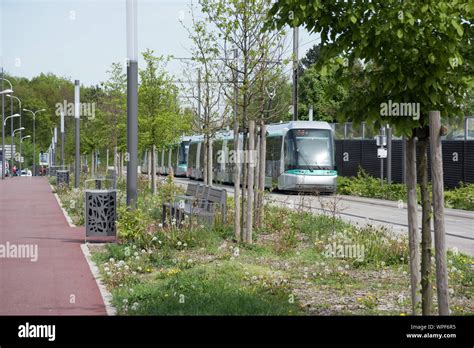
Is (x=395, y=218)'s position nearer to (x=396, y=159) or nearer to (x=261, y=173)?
(x=261, y=173)

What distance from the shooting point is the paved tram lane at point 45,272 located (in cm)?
904

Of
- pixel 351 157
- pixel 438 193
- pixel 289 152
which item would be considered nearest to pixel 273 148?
pixel 289 152

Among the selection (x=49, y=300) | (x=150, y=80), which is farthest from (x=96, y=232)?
(x=150, y=80)

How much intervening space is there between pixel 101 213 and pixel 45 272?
397cm

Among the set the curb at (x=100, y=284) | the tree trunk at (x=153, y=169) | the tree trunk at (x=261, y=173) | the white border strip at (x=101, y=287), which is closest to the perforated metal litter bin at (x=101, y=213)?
the curb at (x=100, y=284)

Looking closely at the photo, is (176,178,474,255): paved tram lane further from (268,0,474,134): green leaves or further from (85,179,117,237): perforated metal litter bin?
(268,0,474,134): green leaves

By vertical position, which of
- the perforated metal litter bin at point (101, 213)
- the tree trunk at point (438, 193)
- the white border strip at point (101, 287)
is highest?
the tree trunk at point (438, 193)

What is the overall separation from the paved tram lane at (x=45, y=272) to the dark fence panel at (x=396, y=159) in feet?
55.8

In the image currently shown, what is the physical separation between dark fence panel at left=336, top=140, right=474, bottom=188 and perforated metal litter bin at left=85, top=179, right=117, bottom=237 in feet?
58.1

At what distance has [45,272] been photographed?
1173 cm

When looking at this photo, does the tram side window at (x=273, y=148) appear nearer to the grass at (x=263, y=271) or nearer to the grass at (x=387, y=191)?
the grass at (x=387, y=191)

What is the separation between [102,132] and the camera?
1762 inches
